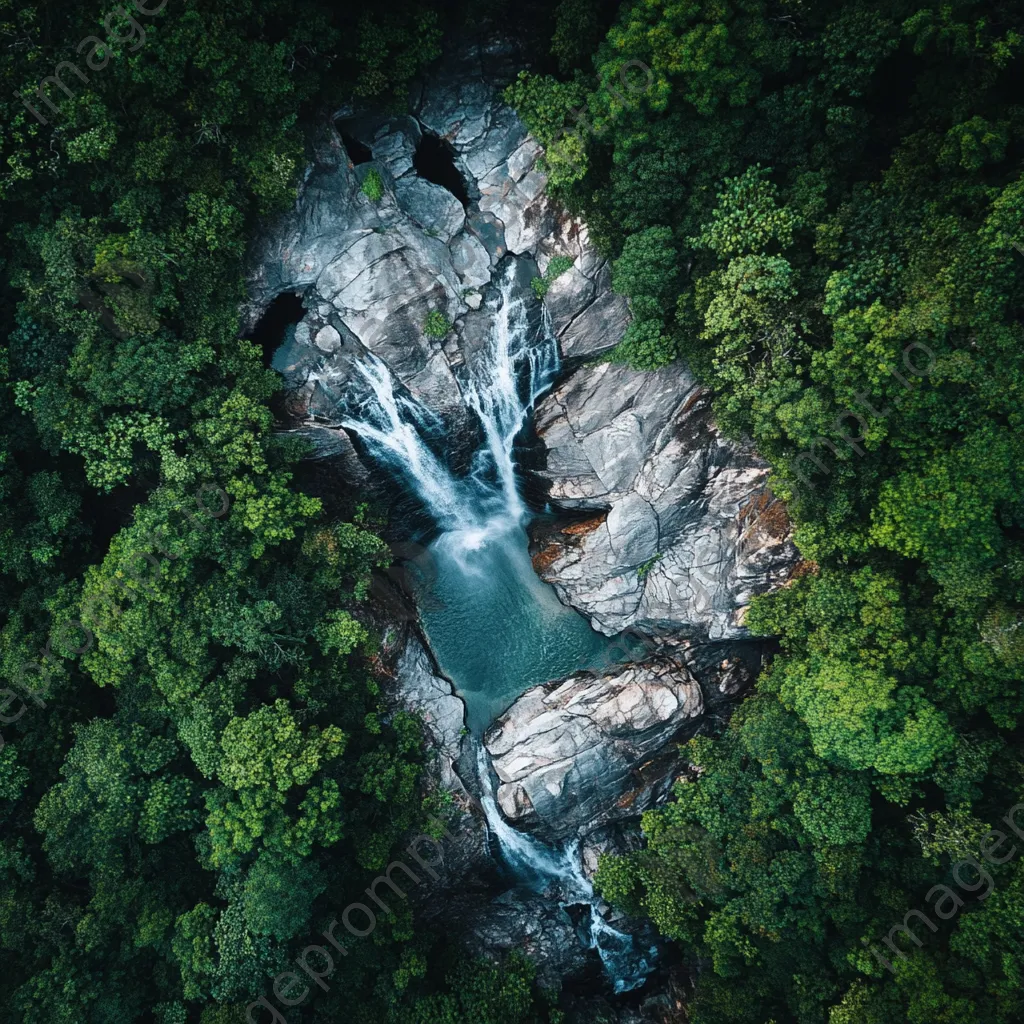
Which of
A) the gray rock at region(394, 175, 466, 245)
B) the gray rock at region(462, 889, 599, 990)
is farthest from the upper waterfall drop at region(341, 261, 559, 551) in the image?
the gray rock at region(462, 889, 599, 990)

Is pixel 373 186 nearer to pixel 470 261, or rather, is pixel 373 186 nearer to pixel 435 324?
pixel 470 261

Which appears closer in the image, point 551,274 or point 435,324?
point 551,274

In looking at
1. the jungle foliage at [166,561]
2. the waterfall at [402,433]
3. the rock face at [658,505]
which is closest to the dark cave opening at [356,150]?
the jungle foliage at [166,561]

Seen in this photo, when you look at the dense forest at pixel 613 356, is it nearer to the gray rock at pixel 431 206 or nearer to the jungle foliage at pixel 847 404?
the jungle foliage at pixel 847 404

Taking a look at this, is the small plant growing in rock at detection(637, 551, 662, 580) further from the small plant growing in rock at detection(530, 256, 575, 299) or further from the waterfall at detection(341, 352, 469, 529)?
the small plant growing in rock at detection(530, 256, 575, 299)

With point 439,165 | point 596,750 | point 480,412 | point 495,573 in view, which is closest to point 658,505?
point 480,412

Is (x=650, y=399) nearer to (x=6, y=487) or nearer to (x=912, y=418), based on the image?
(x=912, y=418)
